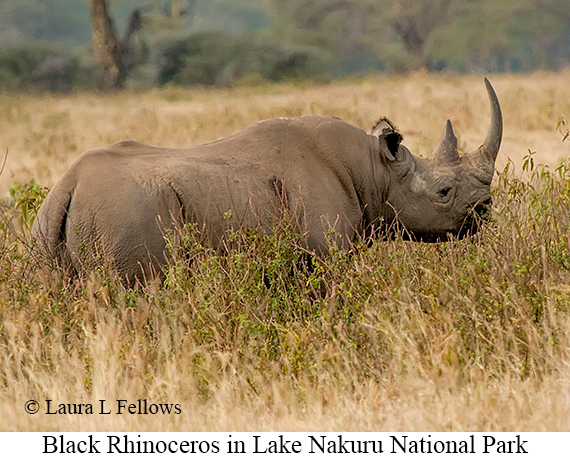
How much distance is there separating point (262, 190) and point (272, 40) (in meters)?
32.1

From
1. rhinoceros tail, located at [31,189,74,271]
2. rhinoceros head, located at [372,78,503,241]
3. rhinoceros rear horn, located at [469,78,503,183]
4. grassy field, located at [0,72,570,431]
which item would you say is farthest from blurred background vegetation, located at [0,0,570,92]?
grassy field, located at [0,72,570,431]

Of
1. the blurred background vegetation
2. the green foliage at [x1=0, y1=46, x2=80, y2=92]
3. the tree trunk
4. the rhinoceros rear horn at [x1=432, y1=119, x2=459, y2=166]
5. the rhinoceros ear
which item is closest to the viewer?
the rhinoceros ear

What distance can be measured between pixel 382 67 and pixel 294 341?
60.4 meters

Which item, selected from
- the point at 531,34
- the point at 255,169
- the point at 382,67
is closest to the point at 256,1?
the point at 382,67

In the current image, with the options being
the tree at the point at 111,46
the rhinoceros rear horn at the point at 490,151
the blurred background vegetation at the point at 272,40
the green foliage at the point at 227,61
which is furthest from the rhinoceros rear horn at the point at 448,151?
the green foliage at the point at 227,61

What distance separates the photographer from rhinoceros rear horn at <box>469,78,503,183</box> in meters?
5.69

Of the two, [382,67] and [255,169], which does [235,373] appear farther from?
[382,67]

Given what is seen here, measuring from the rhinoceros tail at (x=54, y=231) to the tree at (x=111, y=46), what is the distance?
22852 mm

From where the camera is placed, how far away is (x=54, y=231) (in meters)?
4.68

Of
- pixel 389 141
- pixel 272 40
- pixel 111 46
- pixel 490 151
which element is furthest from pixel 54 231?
pixel 272 40

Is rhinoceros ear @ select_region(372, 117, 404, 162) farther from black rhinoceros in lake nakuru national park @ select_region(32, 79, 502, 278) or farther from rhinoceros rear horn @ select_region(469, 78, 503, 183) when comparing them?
rhinoceros rear horn @ select_region(469, 78, 503, 183)

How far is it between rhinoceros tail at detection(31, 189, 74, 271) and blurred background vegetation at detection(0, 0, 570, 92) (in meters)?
22.7

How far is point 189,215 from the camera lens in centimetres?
486

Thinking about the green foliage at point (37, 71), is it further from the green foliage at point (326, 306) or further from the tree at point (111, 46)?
the green foliage at point (326, 306)
